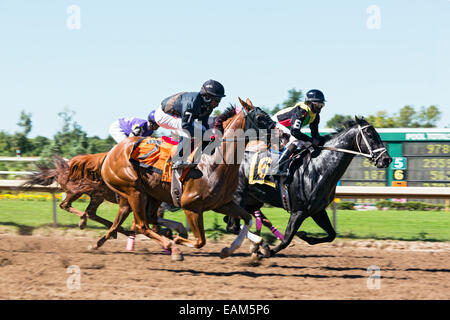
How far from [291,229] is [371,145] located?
1.47 m

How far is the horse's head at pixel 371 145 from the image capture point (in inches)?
263

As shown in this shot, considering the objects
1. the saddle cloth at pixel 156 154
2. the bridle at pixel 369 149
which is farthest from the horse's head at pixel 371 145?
the saddle cloth at pixel 156 154

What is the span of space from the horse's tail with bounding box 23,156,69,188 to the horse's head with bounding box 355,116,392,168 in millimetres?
4227

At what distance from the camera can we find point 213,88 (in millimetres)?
5918

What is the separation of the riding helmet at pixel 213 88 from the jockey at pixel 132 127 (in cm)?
174

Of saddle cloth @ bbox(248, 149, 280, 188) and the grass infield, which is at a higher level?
saddle cloth @ bbox(248, 149, 280, 188)

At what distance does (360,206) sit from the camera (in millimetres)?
13859

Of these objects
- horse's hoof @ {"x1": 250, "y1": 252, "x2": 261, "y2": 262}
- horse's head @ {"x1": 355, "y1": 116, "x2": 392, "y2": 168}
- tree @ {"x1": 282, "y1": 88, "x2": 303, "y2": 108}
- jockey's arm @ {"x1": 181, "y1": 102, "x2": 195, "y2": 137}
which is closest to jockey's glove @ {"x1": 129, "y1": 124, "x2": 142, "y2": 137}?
jockey's arm @ {"x1": 181, "y1": 102, "x2": 195, "y2": 137}

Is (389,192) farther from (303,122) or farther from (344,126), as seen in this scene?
(303,122)

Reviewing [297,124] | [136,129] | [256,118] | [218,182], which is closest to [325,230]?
[297,124]

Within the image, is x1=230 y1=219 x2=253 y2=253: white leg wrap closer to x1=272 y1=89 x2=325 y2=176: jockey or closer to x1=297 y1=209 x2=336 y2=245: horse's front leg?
x1=297 y1=209 x2=336 y2=245: horse's front leg

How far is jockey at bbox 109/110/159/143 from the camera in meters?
7.79

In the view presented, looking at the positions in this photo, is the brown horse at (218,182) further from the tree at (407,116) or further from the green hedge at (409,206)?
the tree at (407,116)

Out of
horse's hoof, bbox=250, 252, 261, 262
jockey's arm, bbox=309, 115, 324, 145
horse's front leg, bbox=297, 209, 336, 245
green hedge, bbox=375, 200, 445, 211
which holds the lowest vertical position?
green hedge, bbox=375, 200, 445, 211
